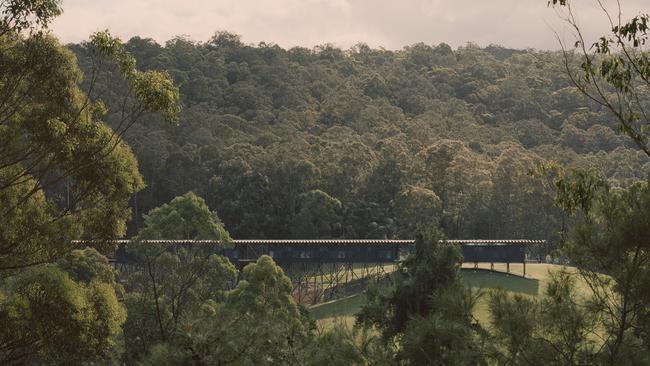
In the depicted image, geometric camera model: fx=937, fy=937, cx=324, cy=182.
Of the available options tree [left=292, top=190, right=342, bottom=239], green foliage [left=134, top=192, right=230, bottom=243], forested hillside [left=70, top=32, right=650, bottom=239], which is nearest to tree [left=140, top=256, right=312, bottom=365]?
green foliage [left=134, top=192, right=230, bottom=243]

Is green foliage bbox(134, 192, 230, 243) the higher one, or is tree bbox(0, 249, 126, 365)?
green foliage bbox(134, 192, 230, 243)

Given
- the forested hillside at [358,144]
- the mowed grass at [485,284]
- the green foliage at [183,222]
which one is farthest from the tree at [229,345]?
the forested hillside at [358,144]

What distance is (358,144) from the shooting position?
56781 millimetres

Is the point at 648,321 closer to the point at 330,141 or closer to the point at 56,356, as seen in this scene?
the point at 56,356

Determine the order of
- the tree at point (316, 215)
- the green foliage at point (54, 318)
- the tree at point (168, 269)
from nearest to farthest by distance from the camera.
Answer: the green foliage at point (54, 318), the tree at point (168, 269), the tree at point (316, 215)

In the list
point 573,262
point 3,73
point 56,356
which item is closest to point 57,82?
point 3,73

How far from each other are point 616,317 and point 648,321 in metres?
0.27

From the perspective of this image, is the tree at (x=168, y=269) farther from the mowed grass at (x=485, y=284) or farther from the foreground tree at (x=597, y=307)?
the foreground tree at (x=597, y=307)

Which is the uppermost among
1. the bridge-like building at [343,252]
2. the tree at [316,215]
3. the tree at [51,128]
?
the tree at [51,128]

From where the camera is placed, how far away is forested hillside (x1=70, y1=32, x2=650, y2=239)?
52719 millimetres

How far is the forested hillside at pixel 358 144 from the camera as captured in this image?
173 ft

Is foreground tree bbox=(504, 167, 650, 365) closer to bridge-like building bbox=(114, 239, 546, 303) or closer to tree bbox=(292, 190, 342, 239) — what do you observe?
bridge-like building bbox=(114, 239, 546, 303)

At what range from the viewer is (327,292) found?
4519cm

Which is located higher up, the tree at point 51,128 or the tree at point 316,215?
the tree at point 51,128
